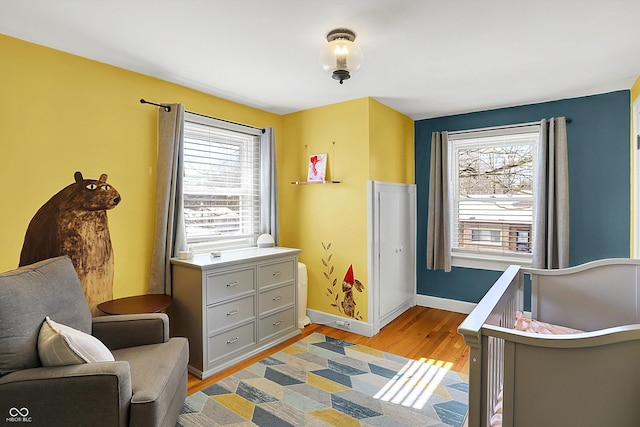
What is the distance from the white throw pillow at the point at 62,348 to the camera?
148 centimetres

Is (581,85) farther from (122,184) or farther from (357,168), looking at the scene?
(122,184)

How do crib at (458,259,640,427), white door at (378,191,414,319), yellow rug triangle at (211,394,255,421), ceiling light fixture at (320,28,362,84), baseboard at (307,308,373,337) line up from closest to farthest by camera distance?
crib at (458,259,640,427) < ceiling light fixture at (320,28,362,84) < yellow rug triangle at (211,394,255,421) < baseboard at (307,308,373,337) < white door at (378,191,414,319)

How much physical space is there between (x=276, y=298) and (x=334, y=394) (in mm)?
1113

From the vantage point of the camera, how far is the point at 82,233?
2383 millimetres

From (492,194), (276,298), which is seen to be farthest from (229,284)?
(492,194)

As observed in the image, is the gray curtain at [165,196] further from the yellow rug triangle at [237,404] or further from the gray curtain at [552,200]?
the gray curtain at [552,200]

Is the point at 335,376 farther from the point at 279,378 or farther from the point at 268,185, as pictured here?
the point at 268,185

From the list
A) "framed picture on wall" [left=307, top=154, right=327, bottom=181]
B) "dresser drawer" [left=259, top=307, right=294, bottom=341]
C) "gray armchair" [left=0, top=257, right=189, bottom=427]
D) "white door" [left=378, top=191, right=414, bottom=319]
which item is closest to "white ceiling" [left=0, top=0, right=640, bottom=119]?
"framed picture on wall" [left=307, top=154, right=327, bottom=181]

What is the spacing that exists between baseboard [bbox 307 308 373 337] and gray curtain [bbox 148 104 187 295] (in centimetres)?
161

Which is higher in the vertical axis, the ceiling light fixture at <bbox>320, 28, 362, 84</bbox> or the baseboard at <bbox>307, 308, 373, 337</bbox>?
the ceiling light fixture at <bbox>320, 28, 362, 84</bbox>

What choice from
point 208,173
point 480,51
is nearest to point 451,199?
point 480,51

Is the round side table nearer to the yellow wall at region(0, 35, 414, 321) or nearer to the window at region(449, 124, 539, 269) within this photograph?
the yellow wall at region(0, 35, 414, 321)

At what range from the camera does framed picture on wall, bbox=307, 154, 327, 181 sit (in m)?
3.56

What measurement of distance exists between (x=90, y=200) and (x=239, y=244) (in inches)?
56.4
